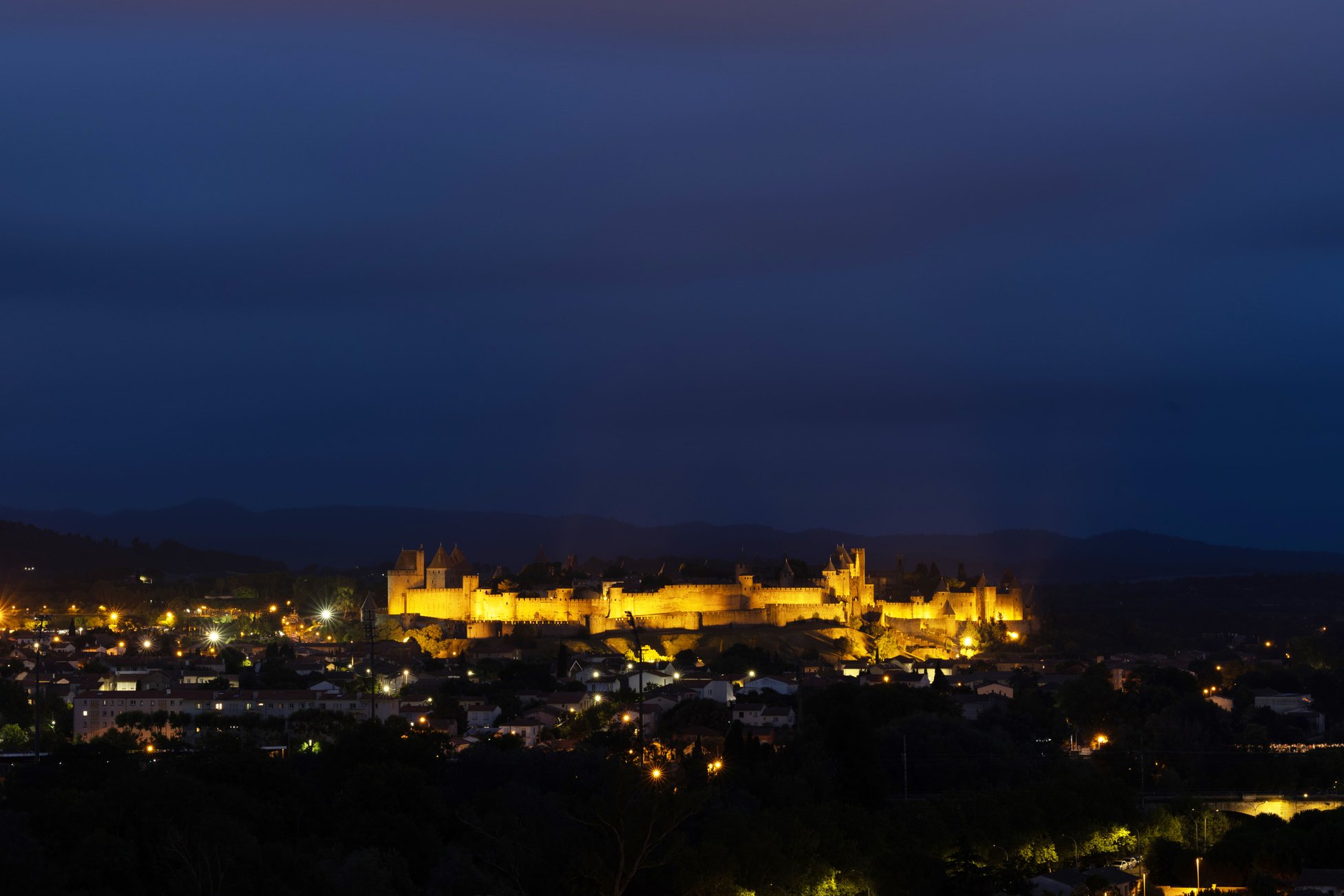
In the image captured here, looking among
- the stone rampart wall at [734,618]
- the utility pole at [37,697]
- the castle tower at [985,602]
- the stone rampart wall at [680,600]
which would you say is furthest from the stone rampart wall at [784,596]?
the utility pole at [37,697]

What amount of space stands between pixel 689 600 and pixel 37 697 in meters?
59.4

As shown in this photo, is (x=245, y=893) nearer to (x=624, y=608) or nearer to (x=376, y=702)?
(x=376, y=702)

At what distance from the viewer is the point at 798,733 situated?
44.2m

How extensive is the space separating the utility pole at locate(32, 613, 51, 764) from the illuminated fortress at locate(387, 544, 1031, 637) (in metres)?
18.6

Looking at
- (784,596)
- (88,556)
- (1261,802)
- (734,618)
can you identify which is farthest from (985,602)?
(88,556)

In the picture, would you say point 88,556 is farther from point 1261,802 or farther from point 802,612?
point 1261,802

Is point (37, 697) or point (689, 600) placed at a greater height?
point (689, 600)

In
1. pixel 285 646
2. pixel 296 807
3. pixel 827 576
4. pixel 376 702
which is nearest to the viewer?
pixel 296 807

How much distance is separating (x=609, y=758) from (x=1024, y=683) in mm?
33083

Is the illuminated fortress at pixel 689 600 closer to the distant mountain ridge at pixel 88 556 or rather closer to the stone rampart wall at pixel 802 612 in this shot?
the stone rampart wall at pixel 802 612

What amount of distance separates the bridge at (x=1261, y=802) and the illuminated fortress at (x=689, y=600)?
4653cm

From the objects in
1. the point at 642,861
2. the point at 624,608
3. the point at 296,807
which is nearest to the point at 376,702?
the point at 296,807

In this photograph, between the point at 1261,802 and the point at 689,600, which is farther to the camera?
the point at 689,600

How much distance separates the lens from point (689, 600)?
9369 cm
